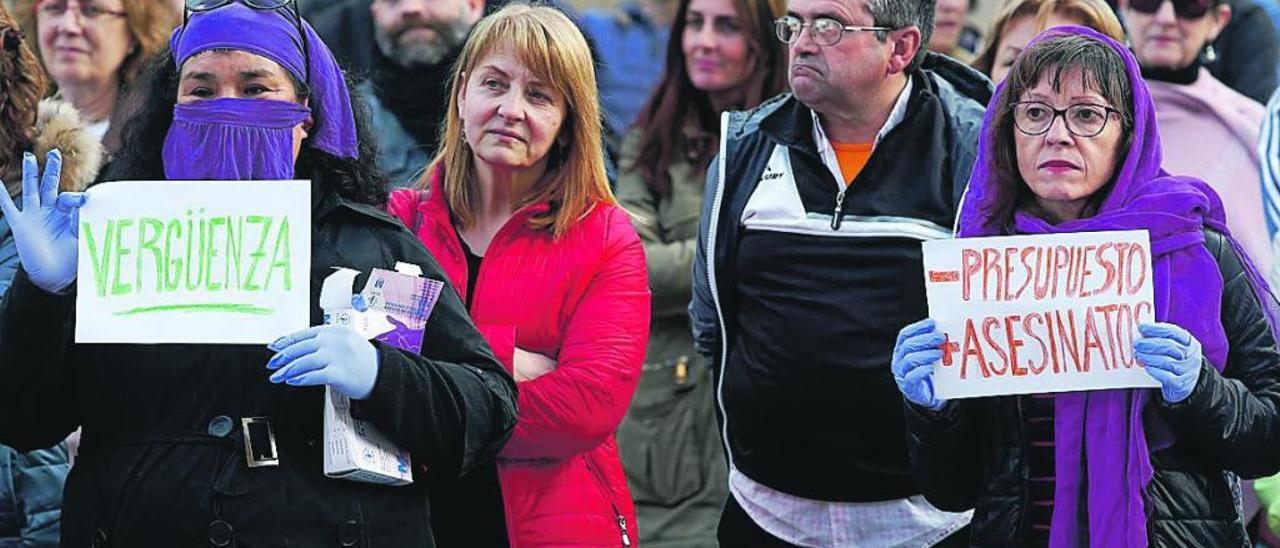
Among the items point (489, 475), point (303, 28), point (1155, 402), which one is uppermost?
point (303, 28)

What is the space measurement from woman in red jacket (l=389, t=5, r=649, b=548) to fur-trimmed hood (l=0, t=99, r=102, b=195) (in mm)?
870

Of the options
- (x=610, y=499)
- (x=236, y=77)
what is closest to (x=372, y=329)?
(x=236, y=77)

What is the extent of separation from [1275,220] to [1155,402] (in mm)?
2223

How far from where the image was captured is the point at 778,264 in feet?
17.0

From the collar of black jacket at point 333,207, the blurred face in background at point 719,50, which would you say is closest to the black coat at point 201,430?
the collar of black jacket at point 333,207

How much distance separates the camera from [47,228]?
13.1 feet

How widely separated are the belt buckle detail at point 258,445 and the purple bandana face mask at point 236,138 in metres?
0.53

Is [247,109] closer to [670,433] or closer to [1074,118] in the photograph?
[1074,118]

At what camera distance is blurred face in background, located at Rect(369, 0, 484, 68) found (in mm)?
6969

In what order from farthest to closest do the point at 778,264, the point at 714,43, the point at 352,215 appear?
the point at 714,43
the point at 778,264
the point at 352,215

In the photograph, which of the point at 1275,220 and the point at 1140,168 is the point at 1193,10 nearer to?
the point at 1275,220

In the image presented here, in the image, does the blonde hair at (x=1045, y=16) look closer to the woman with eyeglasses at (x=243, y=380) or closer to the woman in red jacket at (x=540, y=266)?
the woman in red jacket at (x=540, y=266)

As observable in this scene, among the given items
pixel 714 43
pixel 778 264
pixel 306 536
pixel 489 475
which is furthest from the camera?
pixel 714 43

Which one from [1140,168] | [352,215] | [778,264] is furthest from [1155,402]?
[352,215]
